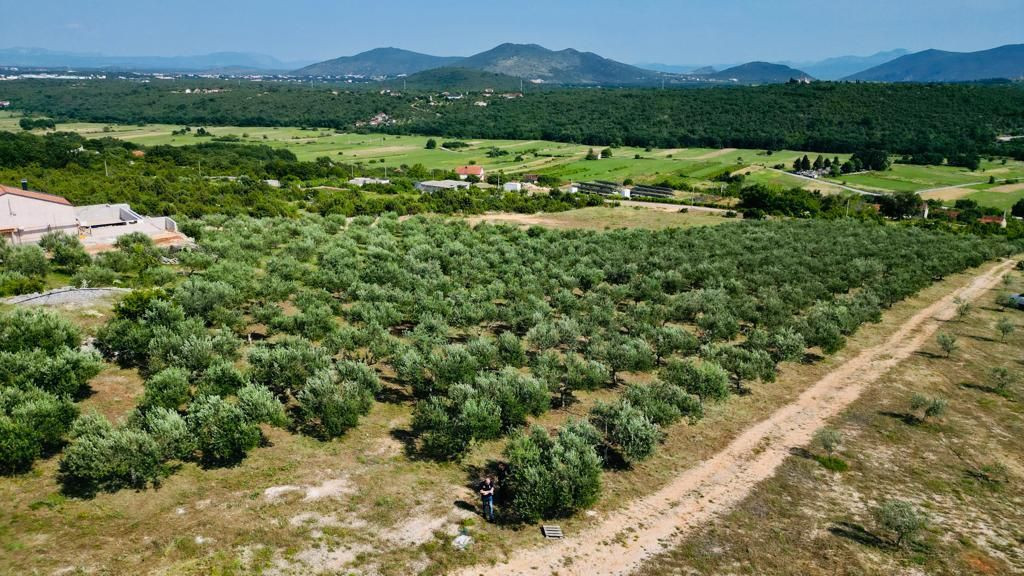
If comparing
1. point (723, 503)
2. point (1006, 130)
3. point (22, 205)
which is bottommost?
point (723, 503)

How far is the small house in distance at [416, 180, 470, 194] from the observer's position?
112 metres

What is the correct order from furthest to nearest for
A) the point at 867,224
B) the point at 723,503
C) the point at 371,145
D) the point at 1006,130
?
the point at 371,145
the point at 1006,130
the point at 867,224
the point at 723,503

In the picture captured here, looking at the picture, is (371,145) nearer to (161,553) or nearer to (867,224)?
(867,224)

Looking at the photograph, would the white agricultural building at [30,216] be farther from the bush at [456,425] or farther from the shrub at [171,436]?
the bush at [456,425]

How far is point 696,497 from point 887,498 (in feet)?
25.6

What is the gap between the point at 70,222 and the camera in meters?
61.3

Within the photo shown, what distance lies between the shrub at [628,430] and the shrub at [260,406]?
14411 millimetres

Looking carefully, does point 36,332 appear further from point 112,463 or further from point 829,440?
point 829,440

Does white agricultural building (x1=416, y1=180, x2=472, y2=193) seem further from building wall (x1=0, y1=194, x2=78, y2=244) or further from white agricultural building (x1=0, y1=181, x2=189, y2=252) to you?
building wall (x1=0, y1=194, x2=78, y2=244)

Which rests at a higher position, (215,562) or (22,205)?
(22,205)

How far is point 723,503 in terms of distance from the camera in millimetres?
23031

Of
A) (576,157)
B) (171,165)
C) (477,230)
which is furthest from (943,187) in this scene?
(171,165)

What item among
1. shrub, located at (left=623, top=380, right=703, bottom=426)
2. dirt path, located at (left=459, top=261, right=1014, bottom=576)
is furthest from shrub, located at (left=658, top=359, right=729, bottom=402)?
dirt path, located at (left=459, top=261, right=1014, bottom=576)

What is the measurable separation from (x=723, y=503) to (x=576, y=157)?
521ft
